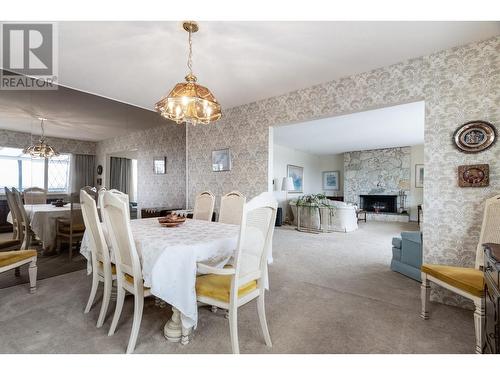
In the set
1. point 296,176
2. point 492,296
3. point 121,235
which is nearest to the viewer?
point 492,296

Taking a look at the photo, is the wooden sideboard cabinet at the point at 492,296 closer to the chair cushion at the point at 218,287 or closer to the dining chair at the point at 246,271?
the dining chair at the point at 246,271

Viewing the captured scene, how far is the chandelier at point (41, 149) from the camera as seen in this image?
3.03 meters

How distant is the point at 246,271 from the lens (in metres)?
1.65

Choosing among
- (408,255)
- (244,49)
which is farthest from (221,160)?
(408,255)

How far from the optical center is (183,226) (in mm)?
2309

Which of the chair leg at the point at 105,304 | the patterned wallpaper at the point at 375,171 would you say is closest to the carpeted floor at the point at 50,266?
the chair leg at the point at 105,304

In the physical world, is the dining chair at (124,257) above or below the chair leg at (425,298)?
above

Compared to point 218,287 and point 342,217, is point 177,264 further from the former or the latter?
point 342,217

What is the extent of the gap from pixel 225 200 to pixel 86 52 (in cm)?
212

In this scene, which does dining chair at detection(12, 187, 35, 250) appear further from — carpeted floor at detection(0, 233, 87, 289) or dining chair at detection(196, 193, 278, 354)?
dining chair at detection(196, 193, 278, 354)

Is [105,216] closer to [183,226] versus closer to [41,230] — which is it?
[183,226]

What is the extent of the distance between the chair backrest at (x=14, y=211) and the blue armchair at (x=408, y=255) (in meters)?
4.75

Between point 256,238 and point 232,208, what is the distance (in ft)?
4.24

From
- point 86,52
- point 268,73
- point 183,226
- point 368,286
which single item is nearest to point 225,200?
point 183,226
